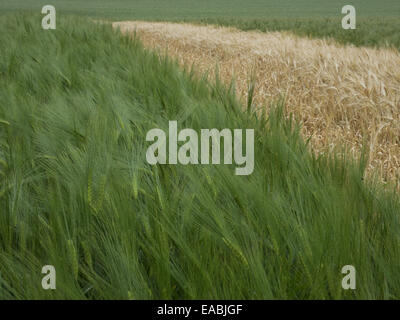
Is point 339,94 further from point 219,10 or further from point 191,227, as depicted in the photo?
point 219,10

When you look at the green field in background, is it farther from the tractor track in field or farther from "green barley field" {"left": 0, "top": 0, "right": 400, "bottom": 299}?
"green barley field" {"left": 0, "top": 0, "right": 400, "bottom": 299}

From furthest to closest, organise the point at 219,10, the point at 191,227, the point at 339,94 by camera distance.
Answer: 1. the point at 219,10
2. the point at 339,94
3. the point at 191,227

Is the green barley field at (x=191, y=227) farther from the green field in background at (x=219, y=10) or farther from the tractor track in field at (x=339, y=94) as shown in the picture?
the green field in background at (x=219, y=10)

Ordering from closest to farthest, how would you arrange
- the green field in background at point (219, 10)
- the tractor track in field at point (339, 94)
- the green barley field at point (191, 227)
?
the green barley field at point (191, 227)
the tractor track in field at point (339, 94)
the green field in background at point (219, 10)

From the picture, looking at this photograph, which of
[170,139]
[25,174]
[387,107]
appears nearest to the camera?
[25,174]

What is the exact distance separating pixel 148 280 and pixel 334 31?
40.6ft

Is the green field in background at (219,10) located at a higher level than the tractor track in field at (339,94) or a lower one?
higher

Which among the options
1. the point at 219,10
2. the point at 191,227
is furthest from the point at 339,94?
the point at 219,10

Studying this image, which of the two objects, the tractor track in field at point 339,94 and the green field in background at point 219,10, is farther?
the green field in background at point 219,10

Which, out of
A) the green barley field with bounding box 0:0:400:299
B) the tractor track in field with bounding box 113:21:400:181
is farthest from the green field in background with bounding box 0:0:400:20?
the green barley field with bounding box 0:0:400:299

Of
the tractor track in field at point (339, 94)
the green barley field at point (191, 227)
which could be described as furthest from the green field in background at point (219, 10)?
the green barley field at point (191, 227)

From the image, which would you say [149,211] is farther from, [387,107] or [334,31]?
[334,31]

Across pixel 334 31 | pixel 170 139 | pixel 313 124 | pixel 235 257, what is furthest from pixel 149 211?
pixel 334 31
